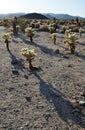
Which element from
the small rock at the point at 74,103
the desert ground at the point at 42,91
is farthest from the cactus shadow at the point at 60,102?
the small rock at the point at 74,103

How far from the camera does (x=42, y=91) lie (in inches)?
566

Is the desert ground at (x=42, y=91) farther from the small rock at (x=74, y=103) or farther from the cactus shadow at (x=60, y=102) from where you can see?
the small rock at (x=74, y=103)

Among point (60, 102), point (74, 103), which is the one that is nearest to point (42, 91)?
point (60, 102)

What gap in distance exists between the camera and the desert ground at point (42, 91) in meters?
11.6

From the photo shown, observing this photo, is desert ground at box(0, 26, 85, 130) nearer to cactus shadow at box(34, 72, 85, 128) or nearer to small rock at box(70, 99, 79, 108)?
cactus shadow at box(34, 72, 85, 128)

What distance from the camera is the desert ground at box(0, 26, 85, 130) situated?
11586 mm

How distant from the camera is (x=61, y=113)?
12.3 m

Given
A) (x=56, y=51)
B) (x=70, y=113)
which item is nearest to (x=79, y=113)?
(x=70, y=113)

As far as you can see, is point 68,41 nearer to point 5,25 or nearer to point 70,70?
point 70,70

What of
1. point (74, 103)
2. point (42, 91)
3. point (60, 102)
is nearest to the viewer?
point (74, 103)

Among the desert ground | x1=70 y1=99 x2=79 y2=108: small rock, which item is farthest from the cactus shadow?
x1=70 y1=99 x2=79 y2=108: small rock

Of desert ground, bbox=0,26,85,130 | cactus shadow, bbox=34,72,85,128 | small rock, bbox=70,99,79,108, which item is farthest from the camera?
small rock, bbox=70,99,79,108

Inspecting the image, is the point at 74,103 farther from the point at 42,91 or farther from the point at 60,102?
the point at 42,91

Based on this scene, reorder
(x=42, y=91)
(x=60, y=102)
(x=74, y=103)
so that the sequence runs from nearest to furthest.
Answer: (x=74, y=103)
(x=60, y=102)
(x=42, y=91)
